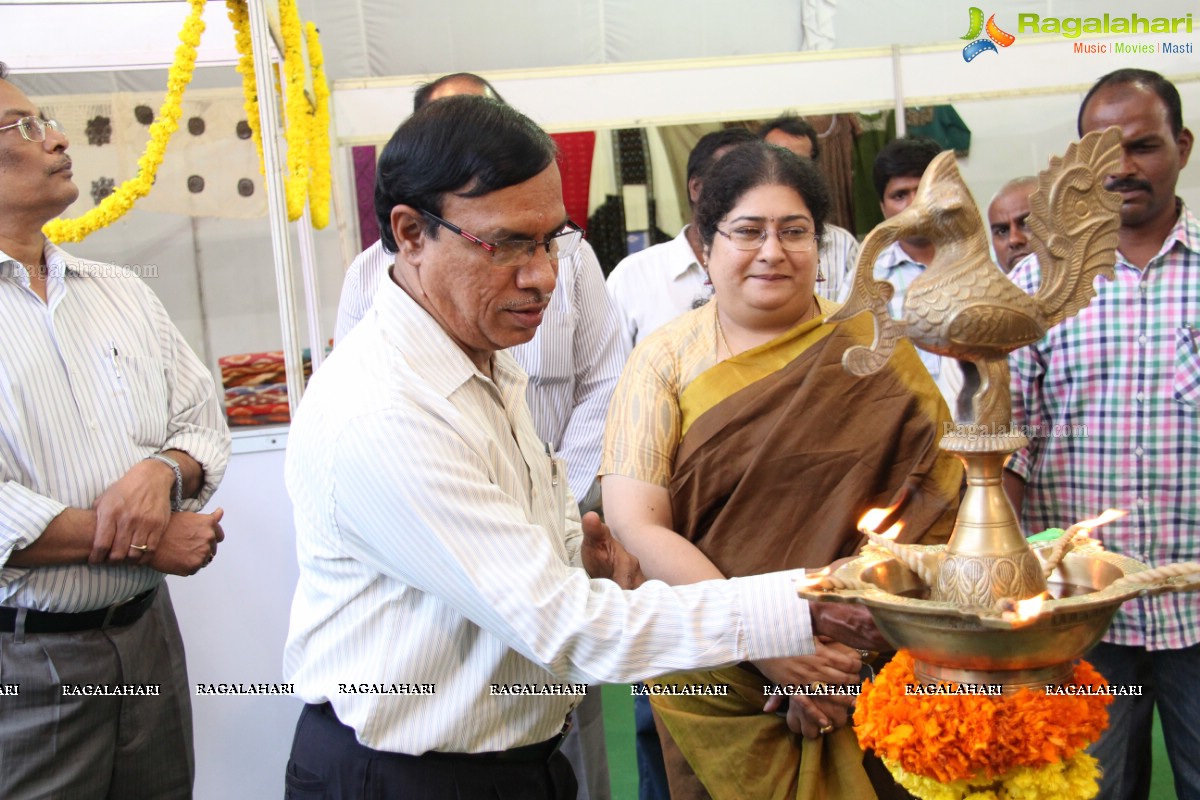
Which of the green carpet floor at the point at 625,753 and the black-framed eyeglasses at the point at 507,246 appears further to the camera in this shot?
the green carpet floor at the point at 625,753

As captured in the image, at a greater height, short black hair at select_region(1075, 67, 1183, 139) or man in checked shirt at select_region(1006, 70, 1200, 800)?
short black hair at select_region(1075, 67, 1183, 139)

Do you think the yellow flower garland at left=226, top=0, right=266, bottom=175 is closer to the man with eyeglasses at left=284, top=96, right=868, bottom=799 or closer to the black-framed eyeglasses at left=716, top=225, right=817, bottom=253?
the black-framed eyeglasses at left=716, top=225, right=817, bottom=253

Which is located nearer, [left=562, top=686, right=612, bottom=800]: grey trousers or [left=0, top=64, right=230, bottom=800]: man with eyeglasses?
[left=0, top=64, right=230, bottom=800]: man with eyeglasses

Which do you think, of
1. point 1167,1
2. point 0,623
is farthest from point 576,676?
point 1167,1

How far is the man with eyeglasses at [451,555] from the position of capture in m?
1.50

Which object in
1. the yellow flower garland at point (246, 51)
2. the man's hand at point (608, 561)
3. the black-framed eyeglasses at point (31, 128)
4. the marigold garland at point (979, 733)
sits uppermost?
the yellow flower garland at point (246, 51)

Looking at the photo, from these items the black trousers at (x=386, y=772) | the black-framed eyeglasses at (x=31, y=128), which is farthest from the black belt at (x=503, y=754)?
the black-framed eyeglasses at (x=31, y=128)

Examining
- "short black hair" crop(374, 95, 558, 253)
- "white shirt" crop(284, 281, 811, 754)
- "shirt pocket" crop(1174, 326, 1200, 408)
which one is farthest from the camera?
"shirt pocket" crop(1174, 326, 1200, 408)

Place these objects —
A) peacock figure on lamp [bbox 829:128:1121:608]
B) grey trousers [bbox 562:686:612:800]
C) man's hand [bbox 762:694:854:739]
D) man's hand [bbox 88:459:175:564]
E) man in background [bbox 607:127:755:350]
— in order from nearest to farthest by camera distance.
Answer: peacock figure on lamp [bbox 829:128:1121:608] → man's hand [bbox 762:694:854:739] → man's hand [bbox 88:459:175:564] → grey trousers [bbox 562:686:612:800] → man in background [bbox 607:127:755:350]

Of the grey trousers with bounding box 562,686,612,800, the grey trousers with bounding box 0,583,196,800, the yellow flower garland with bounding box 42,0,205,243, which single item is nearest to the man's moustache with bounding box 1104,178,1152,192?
the grey trousers with bounding box 562,686,612,800

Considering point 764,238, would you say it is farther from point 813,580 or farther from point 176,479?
point 176,479

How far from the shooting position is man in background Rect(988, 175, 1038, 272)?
3.67m

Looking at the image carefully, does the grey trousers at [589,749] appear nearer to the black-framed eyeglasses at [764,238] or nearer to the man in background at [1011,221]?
the black-framed eyeglasses at [764,238]

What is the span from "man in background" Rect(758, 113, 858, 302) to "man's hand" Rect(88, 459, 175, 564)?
6.54 feet
